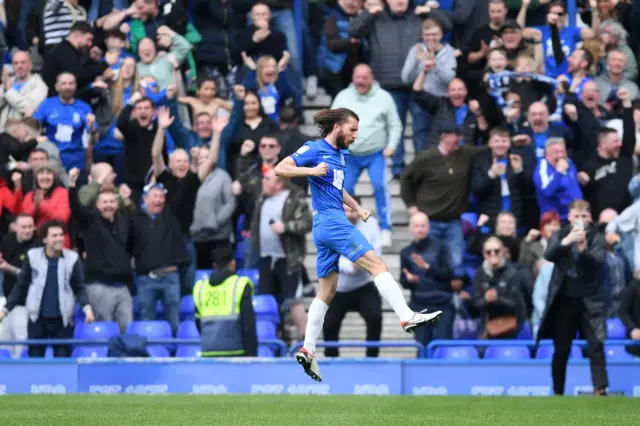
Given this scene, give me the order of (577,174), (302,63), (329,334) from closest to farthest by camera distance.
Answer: (329,334), (577,174), (302,63)

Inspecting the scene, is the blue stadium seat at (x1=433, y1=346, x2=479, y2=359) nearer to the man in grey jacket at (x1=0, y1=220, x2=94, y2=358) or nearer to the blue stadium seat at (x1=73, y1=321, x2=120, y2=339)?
the blue stadium seat at (x1=73, y1=321, x2=120, y2=339)

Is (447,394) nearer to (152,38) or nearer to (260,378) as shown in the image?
(260,378)

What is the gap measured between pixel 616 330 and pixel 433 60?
4.57m

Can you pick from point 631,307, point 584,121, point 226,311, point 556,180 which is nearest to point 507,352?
point 631,307

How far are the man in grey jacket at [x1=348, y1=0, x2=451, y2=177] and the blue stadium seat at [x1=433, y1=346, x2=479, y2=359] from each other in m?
3.89

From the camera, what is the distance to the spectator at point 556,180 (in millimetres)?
17641

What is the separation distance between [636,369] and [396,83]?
19.7ft

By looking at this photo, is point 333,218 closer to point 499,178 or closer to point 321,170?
point 321,170

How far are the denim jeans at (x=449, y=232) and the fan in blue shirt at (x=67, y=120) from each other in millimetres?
4708

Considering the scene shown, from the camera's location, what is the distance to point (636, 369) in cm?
1502

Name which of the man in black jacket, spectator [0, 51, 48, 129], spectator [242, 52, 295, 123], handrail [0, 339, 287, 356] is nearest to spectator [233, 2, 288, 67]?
spectator [242, 52, 295, 123]

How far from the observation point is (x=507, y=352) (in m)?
16.3

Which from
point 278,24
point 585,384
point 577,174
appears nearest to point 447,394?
point 585,384

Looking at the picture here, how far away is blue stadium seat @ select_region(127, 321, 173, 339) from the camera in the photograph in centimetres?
Result: 1667
